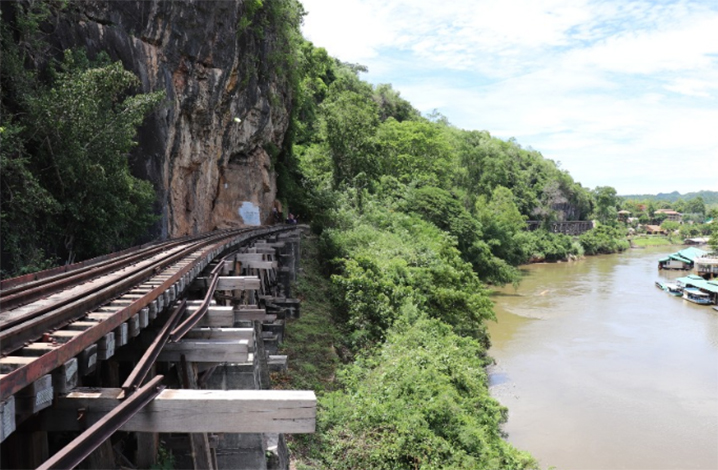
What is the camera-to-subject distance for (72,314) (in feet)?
12.7

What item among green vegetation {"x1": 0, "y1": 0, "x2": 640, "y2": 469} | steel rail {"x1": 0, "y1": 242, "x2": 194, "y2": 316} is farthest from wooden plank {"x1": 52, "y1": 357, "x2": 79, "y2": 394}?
green vegetation {"x1": 0, "y1": 0, "x2": 640, "y2": 469}

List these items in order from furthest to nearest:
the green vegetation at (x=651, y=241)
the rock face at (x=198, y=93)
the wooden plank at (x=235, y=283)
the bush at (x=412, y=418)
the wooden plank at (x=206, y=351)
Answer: the green vegetation at (x=651, y=241) < the rock face at (x=198, y=93) < the bush at (x=412, y=418) < the wooden plank at (x=235, y=283) < the wooden plank at (x=206, y=351)

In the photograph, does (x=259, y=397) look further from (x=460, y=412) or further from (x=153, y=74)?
(x=153, y=74)

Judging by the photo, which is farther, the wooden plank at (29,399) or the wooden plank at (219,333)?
the wooden plank at (219,333)

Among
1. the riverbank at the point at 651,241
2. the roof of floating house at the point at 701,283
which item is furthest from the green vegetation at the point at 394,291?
the riverbank at the point at 651,241

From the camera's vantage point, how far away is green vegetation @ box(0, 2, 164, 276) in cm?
946

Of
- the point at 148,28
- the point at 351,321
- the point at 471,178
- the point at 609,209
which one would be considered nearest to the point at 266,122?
the point at 148,28

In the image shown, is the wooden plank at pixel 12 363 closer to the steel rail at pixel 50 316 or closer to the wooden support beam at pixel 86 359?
the steel rail at pixel 50 316

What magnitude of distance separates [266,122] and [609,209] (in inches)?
2856

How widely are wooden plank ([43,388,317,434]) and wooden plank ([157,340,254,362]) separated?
1.41 metres

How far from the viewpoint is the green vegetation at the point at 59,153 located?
9.46 meters

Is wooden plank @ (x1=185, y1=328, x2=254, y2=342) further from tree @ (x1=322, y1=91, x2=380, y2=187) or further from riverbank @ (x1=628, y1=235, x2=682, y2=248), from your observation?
riverbank @ (x1=628, y1=235, x2=682, y2=248)

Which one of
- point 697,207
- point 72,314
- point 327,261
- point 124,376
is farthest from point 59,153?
point 697,207

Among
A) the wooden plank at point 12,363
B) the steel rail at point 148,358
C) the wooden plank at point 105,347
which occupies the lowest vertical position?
the steel rail at point 148,358
